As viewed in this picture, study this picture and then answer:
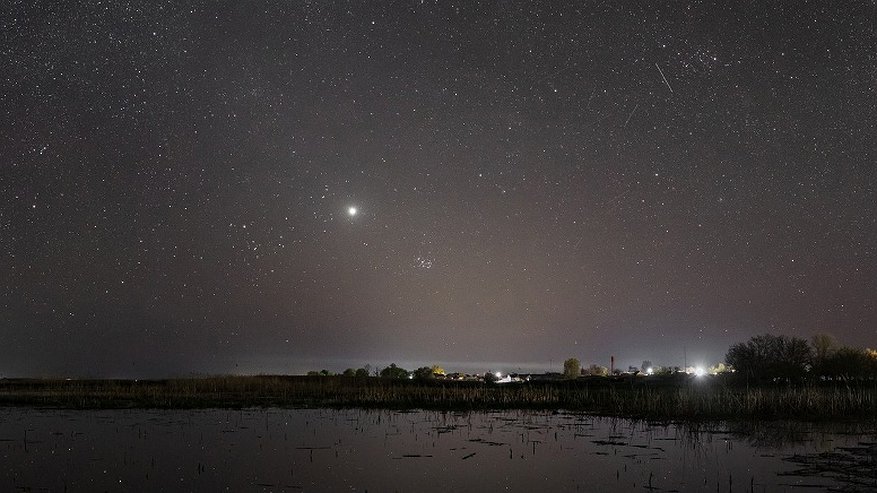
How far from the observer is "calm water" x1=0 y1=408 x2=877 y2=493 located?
13.6 meters

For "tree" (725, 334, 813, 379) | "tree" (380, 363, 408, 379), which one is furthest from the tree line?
"tree" (380, 363, 408, 379)

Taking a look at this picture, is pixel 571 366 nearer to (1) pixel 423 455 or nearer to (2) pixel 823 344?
(2) pixel 823 344

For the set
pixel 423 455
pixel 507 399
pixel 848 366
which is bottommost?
pixel 423 455

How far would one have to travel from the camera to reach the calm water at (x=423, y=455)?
13555 millimetres

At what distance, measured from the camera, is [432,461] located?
16.2 meters

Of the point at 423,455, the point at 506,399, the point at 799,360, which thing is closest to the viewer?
the point at 423,455

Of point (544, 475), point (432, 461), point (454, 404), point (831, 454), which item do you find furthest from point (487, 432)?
point (454, 404)

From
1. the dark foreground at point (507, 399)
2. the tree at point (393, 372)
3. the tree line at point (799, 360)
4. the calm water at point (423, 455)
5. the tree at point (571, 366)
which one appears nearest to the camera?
the calm water at point (423, 455)

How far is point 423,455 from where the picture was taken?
56.3 ft

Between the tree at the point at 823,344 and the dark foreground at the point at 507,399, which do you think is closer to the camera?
the dark foreground at the point at 507,399

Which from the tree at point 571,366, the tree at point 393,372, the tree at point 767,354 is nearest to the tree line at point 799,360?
the tree at point 767,354

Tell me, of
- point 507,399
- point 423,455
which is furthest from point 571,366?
point 423,455

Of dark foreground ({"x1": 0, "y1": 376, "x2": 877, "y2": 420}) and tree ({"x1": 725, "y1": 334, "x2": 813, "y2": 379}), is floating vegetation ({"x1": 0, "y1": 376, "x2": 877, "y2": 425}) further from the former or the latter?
tree ({"x1": 725, "y1": 334, "x2": 813, "y2": 379})

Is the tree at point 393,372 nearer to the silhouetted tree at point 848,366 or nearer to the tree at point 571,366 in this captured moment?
the tree at point 571,366
